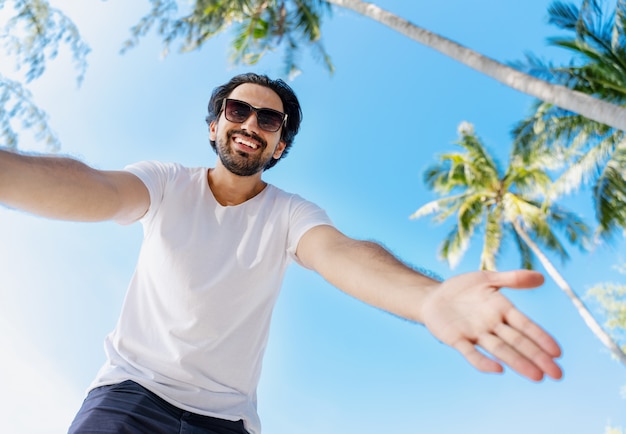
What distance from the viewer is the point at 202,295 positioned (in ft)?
8.69

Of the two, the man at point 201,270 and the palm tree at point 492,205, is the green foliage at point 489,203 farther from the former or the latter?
the man at point 201,270

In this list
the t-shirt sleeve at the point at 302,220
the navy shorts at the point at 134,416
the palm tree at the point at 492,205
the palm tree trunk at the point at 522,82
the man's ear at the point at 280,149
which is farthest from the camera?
the palm tree at the point at 492,205

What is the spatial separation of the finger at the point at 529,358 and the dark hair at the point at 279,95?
2.35m

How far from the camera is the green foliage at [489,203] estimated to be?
747 inches

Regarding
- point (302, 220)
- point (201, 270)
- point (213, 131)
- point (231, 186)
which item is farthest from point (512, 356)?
point (213, 131)

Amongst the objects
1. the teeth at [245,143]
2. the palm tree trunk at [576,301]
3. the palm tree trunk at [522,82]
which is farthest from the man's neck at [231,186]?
the palm tree trunk at [576,301]

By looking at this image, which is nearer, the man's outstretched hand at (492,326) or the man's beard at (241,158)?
the man's outstretched hand at (492,326)

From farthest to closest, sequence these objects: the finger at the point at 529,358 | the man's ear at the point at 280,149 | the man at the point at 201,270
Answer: the man's ear at the point at 280,149
the man at the point at 201,270
the finger at the point at 529,358

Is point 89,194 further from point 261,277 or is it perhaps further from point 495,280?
point 495,280

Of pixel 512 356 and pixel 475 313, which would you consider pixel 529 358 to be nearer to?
pixel 512 356

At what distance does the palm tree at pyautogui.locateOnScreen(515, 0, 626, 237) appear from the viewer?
11688mm

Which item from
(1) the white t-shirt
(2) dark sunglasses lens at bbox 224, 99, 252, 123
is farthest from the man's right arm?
(2) dark sunglasses lens at bbox 224, 99, 252, 123

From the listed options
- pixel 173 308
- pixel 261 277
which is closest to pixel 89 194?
pixel 173 308

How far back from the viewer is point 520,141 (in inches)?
567
